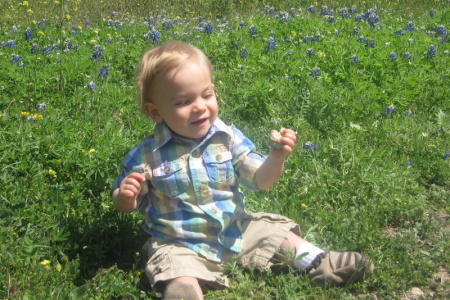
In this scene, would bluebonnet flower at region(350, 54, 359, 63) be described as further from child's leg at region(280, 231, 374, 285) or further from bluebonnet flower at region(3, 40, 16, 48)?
bluebonnet flower at region(3, 40, 16, 48)

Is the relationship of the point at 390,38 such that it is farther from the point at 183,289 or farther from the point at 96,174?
the point at 183,289

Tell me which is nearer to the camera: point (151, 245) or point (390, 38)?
point (151, 245)

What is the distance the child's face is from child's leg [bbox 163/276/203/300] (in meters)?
0.72

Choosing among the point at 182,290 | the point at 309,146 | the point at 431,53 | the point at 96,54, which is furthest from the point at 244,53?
the point at 182,290

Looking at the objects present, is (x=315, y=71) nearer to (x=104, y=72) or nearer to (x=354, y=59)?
(x=354, y=59)

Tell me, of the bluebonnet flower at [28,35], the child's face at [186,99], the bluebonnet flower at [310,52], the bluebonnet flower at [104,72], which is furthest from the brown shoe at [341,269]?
the bluebonnet flower at [28,35]

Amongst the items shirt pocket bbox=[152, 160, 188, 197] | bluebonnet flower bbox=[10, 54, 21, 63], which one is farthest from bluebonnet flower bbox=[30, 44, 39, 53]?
shirt pocket bbox=[152, 160, 188, 197]

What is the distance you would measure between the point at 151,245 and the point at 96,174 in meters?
0.74

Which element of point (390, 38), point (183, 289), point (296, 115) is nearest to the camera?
point (183, 289)

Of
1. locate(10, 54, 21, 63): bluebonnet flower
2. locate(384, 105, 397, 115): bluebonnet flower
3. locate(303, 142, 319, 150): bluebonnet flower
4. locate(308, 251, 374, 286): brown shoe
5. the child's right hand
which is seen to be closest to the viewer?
the child's right hand

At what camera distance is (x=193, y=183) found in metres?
2.96

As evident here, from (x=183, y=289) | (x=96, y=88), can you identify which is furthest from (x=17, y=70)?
(x=183, y=289)

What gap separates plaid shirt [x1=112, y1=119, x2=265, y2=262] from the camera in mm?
2961

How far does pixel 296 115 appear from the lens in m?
4.65
